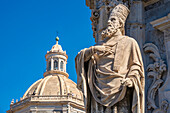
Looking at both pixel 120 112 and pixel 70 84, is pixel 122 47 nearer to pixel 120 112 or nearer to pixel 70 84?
pixel 120 112

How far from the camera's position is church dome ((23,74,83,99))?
86.1 meters

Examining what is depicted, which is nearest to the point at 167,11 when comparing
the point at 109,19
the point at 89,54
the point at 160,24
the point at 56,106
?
the point at 160,24

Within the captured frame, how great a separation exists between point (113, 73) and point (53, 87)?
79.8m

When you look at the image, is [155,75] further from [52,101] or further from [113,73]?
[52,101]

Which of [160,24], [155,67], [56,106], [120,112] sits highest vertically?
[56,106]

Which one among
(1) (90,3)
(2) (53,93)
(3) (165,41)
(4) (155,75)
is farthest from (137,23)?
(2) (53,93)

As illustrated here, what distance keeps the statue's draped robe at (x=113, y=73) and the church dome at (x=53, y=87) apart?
244 ft

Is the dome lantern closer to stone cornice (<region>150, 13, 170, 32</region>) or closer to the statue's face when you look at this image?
the statue's face

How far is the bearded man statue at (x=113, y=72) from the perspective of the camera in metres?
9.10

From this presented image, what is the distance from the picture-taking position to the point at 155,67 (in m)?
9.48

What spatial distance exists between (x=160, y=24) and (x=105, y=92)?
1.76 m

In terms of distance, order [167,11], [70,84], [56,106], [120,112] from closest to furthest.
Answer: [120,112] < [167,11] < [56,106] < [70,84]

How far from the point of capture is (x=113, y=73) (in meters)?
9.29

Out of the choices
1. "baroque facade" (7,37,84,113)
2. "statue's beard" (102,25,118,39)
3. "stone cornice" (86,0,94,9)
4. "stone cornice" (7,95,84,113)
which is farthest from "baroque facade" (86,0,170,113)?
"stone cornice" (7,95,84,113)
